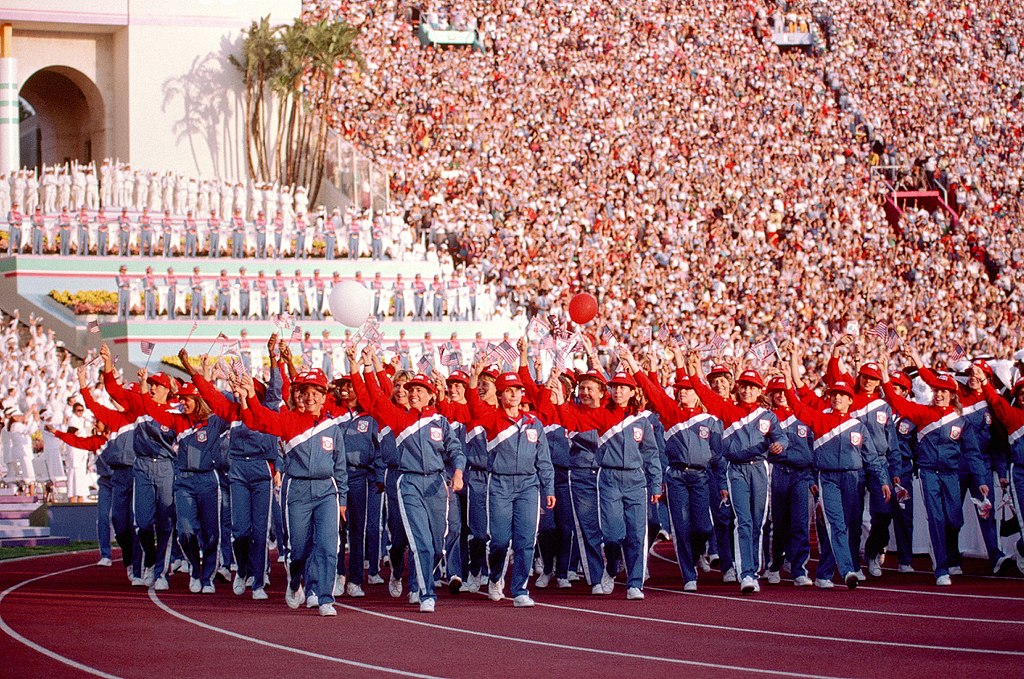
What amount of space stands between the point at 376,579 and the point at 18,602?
3259 mm

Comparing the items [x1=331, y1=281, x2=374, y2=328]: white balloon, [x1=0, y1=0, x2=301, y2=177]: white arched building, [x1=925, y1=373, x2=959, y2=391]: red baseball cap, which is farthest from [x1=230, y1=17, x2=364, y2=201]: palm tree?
[x1=925, y1=373, x2=959, y2=391]: red baseball cap

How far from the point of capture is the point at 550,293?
3534 cm

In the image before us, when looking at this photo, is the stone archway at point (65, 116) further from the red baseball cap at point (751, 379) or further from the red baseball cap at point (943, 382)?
the red baseball cap at point (943, 382)

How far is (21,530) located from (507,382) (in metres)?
9.46

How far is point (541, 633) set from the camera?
11.6 metres

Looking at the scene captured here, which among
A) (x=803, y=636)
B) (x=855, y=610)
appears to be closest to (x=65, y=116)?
(x=855, y=610)

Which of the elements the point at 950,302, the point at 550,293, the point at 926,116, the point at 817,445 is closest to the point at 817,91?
the point at 926,116

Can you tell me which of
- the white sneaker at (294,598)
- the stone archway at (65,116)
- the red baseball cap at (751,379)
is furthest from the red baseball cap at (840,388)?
the stone archway at (65,116)

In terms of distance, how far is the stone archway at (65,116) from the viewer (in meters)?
45.1

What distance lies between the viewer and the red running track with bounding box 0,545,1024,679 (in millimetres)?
9992

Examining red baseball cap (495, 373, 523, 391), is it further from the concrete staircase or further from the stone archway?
the stone archway

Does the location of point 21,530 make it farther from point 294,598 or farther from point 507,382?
point 507,382

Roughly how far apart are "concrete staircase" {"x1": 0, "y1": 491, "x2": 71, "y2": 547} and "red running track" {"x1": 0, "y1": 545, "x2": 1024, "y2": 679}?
19.0 ft

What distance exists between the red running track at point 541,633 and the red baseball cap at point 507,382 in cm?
172
